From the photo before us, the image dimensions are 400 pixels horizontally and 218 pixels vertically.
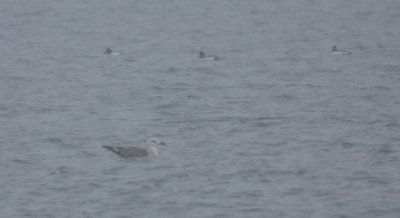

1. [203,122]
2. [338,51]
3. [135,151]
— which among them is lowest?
[338,51]

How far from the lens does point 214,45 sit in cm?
4144

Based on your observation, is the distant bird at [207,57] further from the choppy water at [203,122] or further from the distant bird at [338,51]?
the distant bird at [338,51]

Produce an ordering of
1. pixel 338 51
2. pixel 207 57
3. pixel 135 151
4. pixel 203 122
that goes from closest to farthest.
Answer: pixel 135 151 → pixel 203 122 → pixel 207 57 → pixel 338 51

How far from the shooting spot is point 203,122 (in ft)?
78.6

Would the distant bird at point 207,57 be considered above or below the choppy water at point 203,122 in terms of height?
below

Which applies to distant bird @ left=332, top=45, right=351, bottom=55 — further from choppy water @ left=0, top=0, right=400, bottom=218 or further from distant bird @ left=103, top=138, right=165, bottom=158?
distant bird @ left=103, top=138, right=165, bottom=158

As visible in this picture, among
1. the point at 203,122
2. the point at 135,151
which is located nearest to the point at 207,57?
the point at 203,122

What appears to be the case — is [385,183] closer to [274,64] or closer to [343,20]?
[274,64]

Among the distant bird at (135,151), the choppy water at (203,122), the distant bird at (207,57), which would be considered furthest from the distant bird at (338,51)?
the distant bird at (135,151)

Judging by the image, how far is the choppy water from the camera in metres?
17.1

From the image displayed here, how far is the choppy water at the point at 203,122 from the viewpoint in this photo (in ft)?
56.2

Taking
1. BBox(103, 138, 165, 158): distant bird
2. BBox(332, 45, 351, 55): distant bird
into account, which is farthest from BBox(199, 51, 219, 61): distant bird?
BBox(103, 138, 165, 158): distant bird

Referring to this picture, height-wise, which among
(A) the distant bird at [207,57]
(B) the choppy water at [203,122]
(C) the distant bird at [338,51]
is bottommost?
(C) the distant bird at [338,51]

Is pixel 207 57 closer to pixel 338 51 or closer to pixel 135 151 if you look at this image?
pixel 338 51
